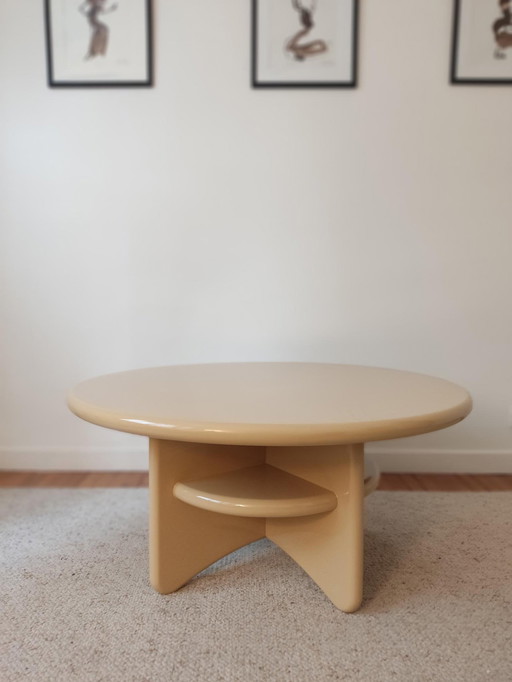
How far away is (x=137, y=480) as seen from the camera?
8.21ft

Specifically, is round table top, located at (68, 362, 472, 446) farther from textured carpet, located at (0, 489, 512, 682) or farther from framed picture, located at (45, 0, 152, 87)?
framed picture, located at (45, 0, 152, 87)

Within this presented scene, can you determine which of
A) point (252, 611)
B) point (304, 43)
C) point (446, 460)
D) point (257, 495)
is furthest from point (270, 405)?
point (304, 43)

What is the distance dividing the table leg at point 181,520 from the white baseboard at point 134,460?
109 centimetres

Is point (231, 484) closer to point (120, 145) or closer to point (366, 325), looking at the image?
point (366, 325)

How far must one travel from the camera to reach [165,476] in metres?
1.50

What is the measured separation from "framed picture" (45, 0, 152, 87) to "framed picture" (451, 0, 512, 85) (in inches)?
56.6

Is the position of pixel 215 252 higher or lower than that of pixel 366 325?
higher

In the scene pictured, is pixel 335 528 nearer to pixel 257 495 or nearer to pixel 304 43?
pixel 257 495

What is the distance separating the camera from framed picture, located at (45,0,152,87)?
2439 mm

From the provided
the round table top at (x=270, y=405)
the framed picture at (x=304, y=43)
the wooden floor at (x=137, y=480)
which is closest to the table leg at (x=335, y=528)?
the round table top at (x=270, y=405)

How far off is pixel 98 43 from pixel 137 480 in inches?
81.7

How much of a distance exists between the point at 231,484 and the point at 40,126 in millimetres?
2006

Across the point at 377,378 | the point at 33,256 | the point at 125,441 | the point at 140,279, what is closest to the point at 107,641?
the point at 377,378

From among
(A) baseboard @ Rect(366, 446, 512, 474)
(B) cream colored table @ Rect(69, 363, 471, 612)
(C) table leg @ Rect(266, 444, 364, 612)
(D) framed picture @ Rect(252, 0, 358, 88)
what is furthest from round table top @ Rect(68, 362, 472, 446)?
(D) framed picture @ Rect(252, 0, 358, 88)
